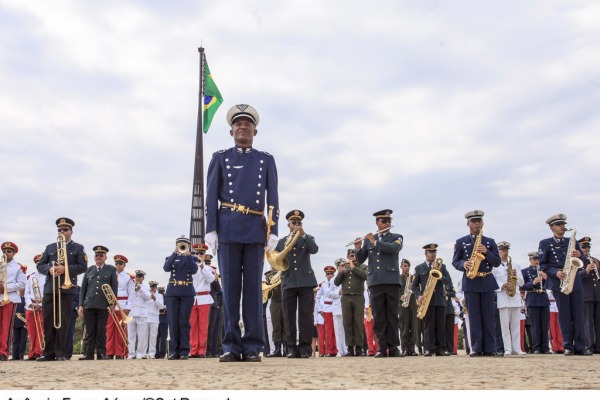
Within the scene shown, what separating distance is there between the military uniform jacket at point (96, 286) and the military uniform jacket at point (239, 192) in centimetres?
751

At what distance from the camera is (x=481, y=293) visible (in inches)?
423

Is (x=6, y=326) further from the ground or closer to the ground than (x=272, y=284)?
closer to the ground

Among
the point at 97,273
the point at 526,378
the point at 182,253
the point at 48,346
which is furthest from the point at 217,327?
the point at 526,378

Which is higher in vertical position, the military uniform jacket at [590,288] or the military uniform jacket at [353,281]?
the military uniform jacket at [353,281]

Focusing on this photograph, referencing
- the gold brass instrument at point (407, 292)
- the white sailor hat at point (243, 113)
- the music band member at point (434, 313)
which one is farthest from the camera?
the gold brass instrument at point (407, 292)

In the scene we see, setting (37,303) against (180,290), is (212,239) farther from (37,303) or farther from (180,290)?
(37,303)

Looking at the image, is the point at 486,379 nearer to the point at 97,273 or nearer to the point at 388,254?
the point at 388,254

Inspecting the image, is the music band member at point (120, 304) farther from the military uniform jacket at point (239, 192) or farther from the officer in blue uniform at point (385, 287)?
the military uniform jacket at point (239, 192)

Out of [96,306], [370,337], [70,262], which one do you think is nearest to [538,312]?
[370,337]

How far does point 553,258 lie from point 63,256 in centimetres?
802

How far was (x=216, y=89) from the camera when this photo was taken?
142 feet

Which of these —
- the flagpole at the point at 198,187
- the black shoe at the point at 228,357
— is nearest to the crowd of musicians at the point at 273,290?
the black shoe at the point at 228,357

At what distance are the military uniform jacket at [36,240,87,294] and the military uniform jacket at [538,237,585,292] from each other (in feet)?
25.0

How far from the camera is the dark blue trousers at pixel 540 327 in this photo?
14.9 m
